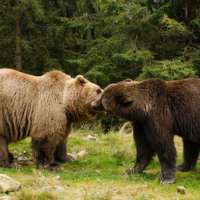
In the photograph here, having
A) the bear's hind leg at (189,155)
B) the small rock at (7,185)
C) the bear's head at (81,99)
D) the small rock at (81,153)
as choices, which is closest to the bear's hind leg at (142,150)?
the bear's hind leg at (189,155)

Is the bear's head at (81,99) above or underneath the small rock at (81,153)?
above

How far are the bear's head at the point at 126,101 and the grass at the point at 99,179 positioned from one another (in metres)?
1.26

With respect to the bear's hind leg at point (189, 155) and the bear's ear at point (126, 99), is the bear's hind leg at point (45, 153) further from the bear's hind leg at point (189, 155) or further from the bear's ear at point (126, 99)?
the bear's hind leg at point (189, 155)

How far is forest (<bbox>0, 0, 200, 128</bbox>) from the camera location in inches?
501

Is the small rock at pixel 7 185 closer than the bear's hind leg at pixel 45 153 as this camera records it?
Yes

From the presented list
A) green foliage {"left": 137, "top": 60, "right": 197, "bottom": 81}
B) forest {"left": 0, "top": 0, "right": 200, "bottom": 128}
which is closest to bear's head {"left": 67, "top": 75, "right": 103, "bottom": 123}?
green foliage {"left": 137, "top": 60, "right": 197, "bottom": 81}

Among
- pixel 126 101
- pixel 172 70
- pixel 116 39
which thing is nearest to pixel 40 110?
pixel 126 101

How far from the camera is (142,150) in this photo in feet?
16.6

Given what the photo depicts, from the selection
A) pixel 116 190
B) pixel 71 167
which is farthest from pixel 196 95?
pixel 71 167

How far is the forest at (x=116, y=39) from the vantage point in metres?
12.7

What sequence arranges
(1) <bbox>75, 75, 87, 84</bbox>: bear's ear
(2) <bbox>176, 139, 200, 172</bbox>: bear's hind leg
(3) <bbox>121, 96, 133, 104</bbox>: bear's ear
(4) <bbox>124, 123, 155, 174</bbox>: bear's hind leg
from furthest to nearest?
(1) <bbox>75, 75, 87, 84</bbox>: bear's ear → (2) <bbox>176, 139, 200, 172</bbox>: bear's hind leg → (4) <bbox>124, 123, 155, 174</bbox>: bear's hind leg → (3) <bbox>121, 96, 133, 104</bbox>: bear's ear

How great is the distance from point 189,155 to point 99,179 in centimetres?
219

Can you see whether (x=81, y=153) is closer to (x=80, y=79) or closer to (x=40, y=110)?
(x=40, y=110)

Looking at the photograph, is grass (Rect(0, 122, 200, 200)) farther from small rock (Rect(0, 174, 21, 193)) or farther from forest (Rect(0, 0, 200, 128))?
forest (Rect(0, 0, 200, 128))
